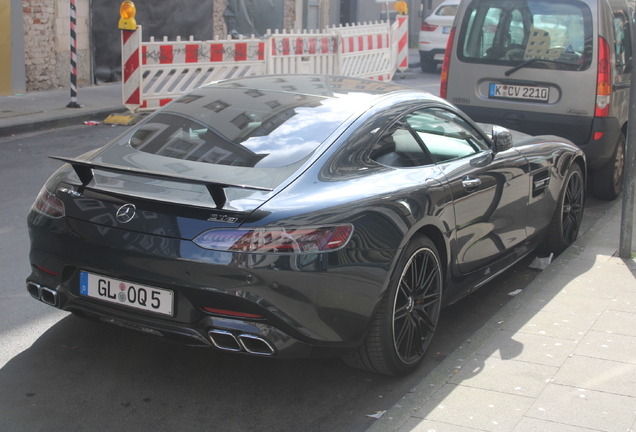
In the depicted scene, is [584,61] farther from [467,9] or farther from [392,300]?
[392,300]

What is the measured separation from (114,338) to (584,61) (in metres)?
5.29

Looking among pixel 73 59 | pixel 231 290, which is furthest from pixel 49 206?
pixel 73 59

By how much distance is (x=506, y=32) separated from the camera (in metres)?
7.85

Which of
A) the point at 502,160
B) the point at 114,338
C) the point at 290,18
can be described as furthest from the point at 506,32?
the point at 290,18

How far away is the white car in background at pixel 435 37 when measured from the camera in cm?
2066

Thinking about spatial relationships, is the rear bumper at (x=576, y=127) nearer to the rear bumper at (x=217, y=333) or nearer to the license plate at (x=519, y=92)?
the license plate at (x=519, y=92)

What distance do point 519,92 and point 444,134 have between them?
3501 mm

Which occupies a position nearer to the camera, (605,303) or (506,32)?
(605,303)

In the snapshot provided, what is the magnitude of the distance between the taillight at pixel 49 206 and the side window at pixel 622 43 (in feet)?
19.4

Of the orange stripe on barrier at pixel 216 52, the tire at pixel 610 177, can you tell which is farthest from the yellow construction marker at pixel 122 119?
the tire at pixel 610 177

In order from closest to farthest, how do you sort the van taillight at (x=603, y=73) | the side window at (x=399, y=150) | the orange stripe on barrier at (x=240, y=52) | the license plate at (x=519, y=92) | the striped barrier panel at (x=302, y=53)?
the side window at (x=399, y=150) < the van taillight at (x=603, y=73) < the license plate at (x=519, y=92) < the orange stripe on barrier at (x=240, y=52) < the striped barrier panel at (x=302, y=53)

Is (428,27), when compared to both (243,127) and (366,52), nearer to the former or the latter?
(366,52)

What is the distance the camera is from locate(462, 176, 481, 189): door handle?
4.38m

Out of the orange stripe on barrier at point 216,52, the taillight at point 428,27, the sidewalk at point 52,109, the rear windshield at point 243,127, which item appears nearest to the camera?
the rear windshield at point 243,127
